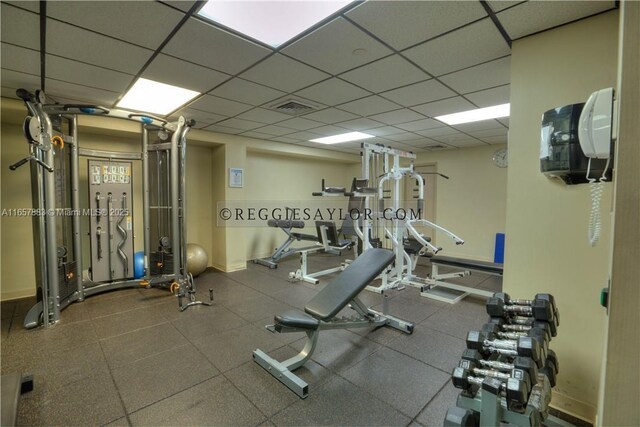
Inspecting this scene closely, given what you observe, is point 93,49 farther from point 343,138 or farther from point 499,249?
point 499,249

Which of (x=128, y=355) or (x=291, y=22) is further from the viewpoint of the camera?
(x=128, y=355)

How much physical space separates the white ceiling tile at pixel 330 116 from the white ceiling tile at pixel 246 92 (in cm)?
72

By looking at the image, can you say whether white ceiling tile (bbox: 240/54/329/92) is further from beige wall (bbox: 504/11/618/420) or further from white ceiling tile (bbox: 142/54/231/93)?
beige wall (bbox: 504/11/618/420)

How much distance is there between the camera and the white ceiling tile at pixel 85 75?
223 centimetres

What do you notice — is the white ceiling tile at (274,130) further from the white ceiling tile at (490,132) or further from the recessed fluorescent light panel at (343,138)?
the white ceiling tile at (490,132)

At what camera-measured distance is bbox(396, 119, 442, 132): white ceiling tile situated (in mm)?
3916

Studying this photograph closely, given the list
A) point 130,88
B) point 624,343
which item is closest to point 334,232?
point 130,88

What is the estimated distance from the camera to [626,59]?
686mm

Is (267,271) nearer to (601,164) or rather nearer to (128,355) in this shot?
(128,355)

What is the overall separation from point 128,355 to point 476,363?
2527 mm

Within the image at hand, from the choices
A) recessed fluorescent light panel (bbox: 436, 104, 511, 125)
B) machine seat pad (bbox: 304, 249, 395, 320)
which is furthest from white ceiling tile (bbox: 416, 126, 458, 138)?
machine seat pad (bbox: 304, 249, 395, 320)

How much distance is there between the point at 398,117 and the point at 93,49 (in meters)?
3.11

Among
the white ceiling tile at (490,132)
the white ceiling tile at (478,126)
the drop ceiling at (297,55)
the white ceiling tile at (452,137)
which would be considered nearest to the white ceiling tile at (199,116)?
the drop ceiling at (297,55)

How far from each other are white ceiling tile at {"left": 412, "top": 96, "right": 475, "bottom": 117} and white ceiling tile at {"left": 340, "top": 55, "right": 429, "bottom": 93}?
73 centimetres
